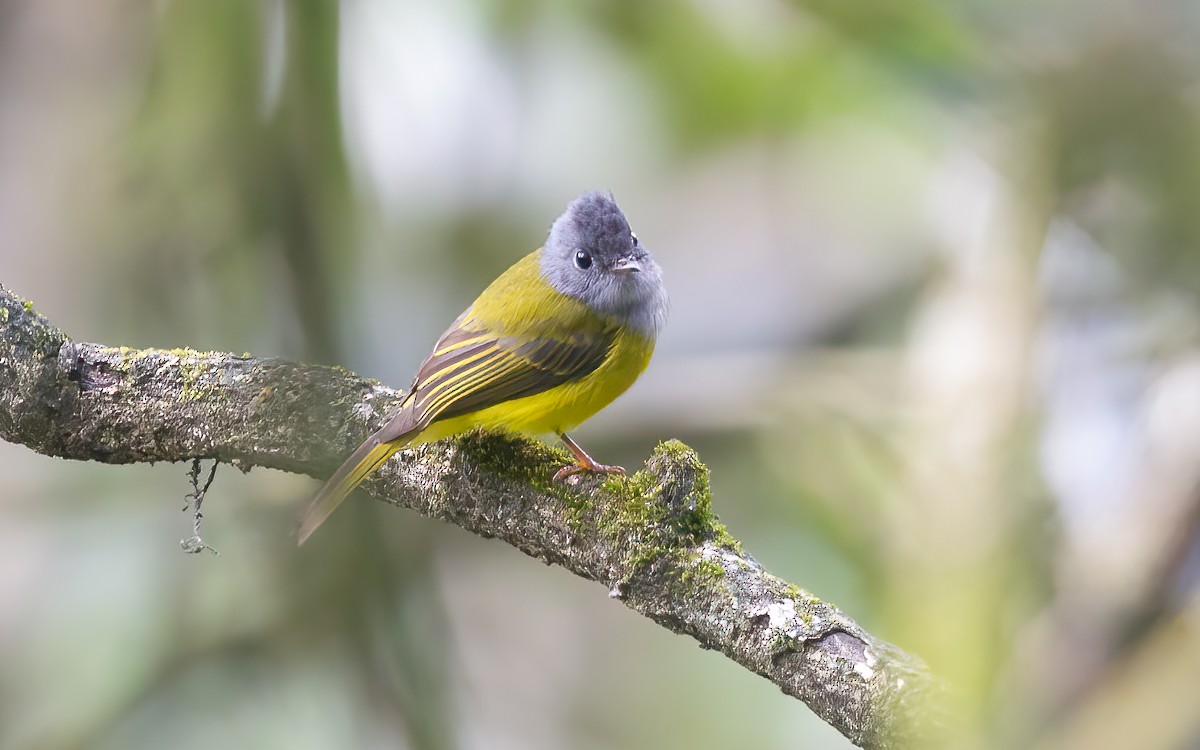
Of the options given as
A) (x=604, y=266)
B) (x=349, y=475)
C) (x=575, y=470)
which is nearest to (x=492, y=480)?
(x=575, y=470)

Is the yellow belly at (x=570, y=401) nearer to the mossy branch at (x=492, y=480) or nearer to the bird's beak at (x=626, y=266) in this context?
the mossy branch at (x=492, y=480)

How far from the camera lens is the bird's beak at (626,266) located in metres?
3.51

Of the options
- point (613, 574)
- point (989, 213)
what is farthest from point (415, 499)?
point (989, 213)

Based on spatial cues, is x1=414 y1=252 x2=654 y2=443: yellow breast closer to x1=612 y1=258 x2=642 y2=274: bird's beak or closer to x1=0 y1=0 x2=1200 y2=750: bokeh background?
x1=612 y1=258 x2=642 y2=274: bird's beak

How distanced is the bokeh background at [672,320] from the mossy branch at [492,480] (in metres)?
0.17

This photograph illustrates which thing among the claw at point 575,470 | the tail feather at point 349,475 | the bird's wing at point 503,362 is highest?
the bird's wing at point 503,362

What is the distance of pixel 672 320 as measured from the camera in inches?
218

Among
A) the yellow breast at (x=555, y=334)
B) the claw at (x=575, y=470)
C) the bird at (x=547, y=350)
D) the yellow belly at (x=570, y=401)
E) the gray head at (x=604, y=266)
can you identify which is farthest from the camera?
the gray head at (x=604, y=266)

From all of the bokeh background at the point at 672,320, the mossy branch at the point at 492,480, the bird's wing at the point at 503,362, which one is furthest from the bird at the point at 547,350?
the bokeh background at the point at 672,320

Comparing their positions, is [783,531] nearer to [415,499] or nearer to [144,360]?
[415,499]

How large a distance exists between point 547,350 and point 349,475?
80 cm

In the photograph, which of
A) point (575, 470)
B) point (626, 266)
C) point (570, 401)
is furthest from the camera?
point (626, 266)

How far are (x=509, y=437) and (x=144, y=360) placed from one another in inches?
35.3

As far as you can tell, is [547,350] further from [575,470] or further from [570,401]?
[575,470]
